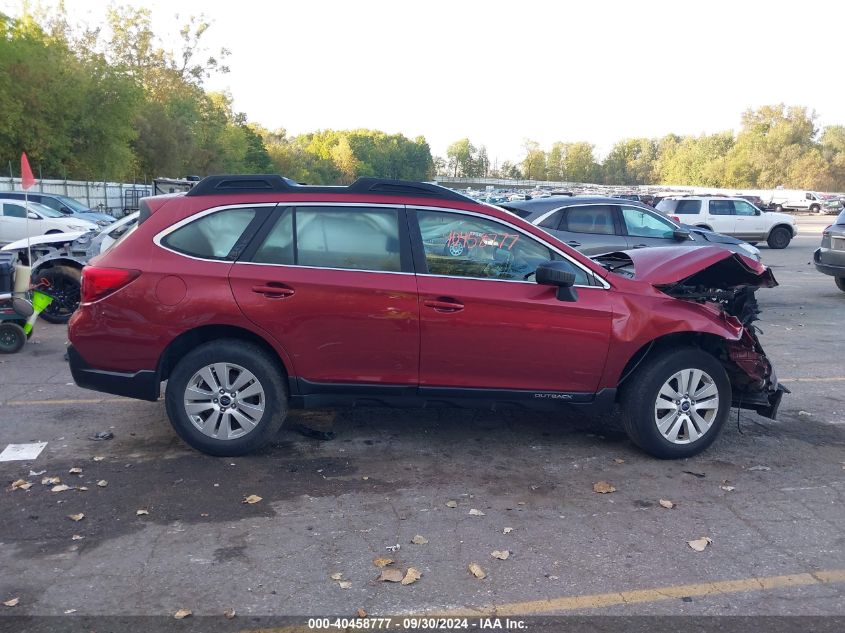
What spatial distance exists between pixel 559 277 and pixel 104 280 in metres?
3.20

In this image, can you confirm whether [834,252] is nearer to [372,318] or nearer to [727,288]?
[727,288]

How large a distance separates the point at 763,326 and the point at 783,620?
8633 mm

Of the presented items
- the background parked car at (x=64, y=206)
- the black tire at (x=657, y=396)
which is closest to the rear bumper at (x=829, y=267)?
the black tire at (x=657, y=396)

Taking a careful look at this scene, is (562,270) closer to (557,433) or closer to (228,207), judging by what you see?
(557,433)

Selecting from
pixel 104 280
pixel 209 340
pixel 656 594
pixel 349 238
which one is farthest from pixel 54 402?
pixel 656 594

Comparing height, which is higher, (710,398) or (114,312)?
(114,312)

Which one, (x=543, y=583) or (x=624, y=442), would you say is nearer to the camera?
(x=543, y=583)

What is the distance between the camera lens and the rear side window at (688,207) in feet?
84.8

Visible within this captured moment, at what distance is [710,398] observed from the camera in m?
5.62

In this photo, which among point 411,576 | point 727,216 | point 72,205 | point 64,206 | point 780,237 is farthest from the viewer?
point 780,237

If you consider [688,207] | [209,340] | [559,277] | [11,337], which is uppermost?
[688,207]

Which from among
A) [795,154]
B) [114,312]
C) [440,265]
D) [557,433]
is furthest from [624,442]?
[795,154]

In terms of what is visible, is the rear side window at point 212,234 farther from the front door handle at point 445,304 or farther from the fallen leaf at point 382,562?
the fallen leaf at point 382,562

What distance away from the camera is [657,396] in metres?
5.52
